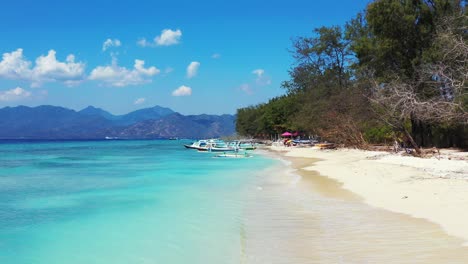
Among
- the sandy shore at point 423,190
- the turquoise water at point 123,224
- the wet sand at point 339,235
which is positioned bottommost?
the turquoise water at point 123,224

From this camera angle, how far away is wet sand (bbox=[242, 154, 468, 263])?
20.4 feet

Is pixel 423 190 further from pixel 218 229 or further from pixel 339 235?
pixel 218 229

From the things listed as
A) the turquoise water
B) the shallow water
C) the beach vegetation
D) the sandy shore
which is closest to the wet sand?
the shallow water

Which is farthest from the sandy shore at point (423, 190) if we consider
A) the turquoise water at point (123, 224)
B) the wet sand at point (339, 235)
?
the turquoise water at point (123, 224)

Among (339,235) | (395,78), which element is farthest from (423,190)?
(395,78)

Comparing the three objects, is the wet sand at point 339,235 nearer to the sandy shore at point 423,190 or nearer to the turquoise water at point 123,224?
the sandy shore at point 423,190

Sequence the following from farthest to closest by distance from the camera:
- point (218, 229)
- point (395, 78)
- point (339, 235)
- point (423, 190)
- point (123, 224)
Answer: point (395, 78)
point (423, 190)
point (123, 224)
point (218, 229)
point (339, 235)

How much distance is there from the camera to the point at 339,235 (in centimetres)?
766

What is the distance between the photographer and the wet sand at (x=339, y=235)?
245 inches

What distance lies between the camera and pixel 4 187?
18562 mm

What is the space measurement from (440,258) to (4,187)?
1832cm

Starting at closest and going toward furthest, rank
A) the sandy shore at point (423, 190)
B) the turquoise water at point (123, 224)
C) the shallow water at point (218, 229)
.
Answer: the shallow water at point (218, 229) < the turquoise water at point (123, 224) < the sandy shore at point (423, 190)

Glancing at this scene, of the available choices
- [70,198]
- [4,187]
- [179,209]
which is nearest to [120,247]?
[179,209]

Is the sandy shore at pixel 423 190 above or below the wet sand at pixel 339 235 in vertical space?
above
